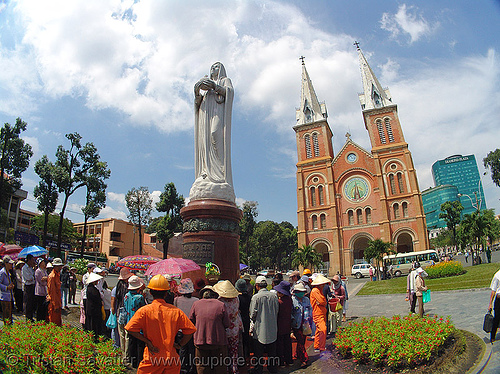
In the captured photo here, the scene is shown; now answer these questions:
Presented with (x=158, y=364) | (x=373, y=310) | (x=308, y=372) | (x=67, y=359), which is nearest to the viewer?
(x=158, y=364)

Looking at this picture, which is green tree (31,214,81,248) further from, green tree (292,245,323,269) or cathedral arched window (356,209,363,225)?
cathedral arched window (356,209,363,225)

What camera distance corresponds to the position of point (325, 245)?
4094cm

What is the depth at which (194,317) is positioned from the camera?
3.69m

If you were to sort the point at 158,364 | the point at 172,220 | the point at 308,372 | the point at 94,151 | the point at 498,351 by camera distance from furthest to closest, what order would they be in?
the point at 172,220
the point at 94,151
the point at 308,372
the point at 498,351
the point at 158,364

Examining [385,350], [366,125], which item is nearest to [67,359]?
[385,350]

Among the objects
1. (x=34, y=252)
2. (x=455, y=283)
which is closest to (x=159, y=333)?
(x=34, y=252)

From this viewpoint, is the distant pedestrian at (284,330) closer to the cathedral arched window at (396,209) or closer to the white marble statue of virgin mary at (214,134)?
the white marble statue of virgin mary at (214,134)

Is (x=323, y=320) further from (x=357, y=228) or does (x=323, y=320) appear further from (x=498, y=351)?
(x=357, y=228)

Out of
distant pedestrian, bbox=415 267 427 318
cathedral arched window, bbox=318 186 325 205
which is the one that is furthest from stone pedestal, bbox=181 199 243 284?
cathedral arched window, bbox=318 186 325 205

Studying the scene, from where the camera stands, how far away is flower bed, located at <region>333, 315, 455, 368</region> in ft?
13.0

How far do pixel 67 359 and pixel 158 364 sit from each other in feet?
4.89

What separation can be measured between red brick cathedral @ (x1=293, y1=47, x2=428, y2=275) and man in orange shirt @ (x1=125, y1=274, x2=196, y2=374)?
37214 millimetres

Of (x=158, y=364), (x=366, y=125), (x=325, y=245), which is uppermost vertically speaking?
(x=366, y=125)

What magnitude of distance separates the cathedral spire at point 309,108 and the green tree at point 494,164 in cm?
2002
